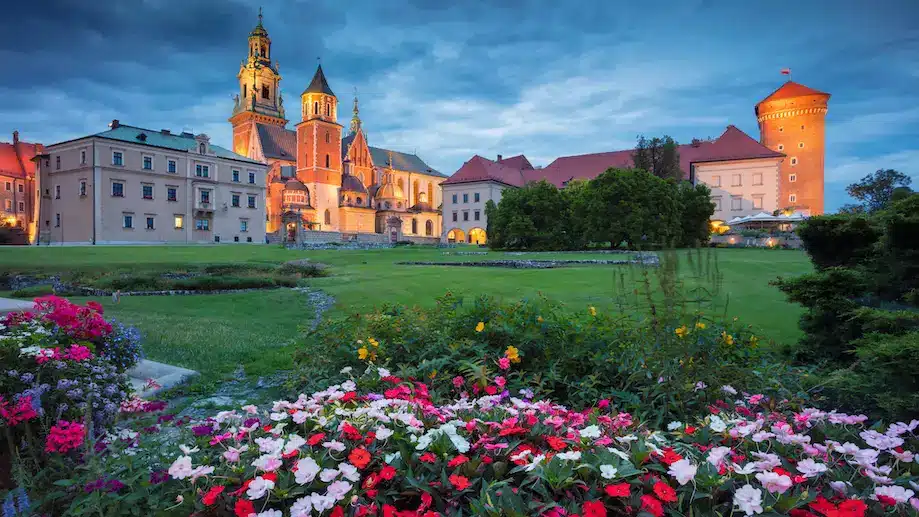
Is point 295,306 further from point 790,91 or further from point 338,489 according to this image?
point 790,91

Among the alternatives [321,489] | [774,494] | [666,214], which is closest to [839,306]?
[774,494]

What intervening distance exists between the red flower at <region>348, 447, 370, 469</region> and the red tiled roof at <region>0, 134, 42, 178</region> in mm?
81275

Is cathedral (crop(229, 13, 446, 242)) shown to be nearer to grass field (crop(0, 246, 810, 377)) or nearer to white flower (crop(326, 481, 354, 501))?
grass field (crop(0, 246, 810, 377))

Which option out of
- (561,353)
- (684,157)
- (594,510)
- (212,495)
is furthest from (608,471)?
(684,157)

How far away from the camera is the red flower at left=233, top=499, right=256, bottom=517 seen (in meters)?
1.76

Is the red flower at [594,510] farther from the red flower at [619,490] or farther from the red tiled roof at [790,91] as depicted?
the red tiled roof at [790,91]

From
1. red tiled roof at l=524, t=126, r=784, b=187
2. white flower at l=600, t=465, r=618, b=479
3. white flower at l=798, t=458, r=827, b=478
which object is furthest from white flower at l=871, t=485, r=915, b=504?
red tiled roof at l=524, t=126, r=784, b=187

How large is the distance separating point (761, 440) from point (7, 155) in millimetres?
85207

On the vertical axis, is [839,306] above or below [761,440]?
above

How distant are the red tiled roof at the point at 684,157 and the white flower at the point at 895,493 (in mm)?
57695

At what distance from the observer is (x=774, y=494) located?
188 centimetres

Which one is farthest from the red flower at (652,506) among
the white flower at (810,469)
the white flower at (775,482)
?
the white flower at (810,469)

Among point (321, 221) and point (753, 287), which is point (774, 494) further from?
point (321, 221)

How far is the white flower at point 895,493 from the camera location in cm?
177
